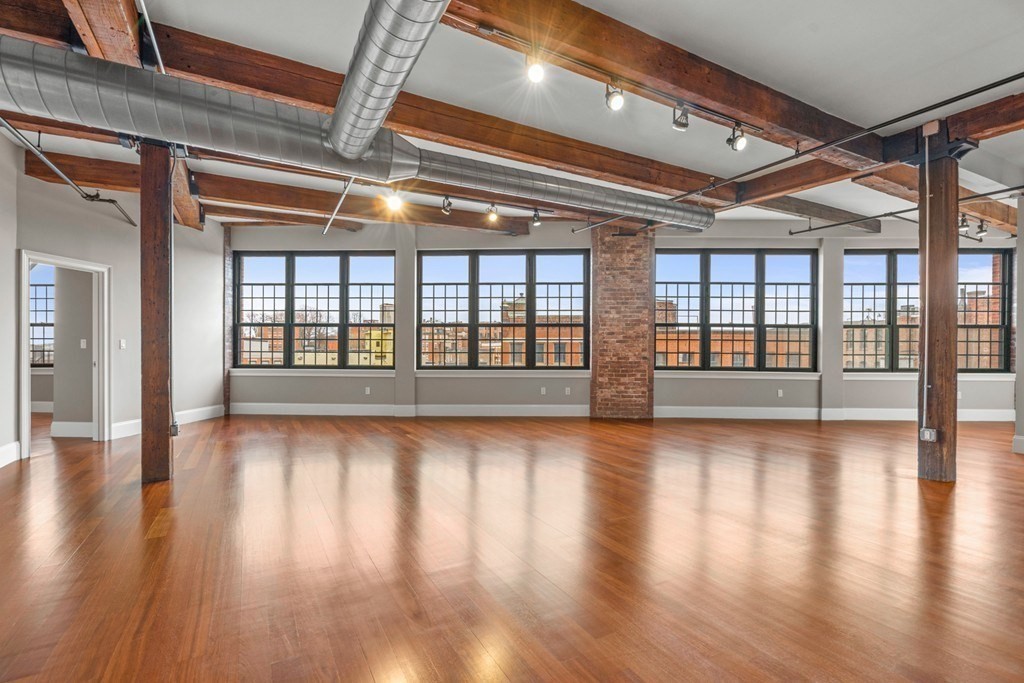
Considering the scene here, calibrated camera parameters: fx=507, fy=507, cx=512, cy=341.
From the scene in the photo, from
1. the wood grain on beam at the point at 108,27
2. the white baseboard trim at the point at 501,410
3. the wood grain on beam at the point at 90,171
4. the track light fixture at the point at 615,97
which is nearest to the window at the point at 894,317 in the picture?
the white baseboard trim at the point at 501,410

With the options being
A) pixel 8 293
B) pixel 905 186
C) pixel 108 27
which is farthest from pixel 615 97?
pixel 8 293

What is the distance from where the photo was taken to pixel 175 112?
10.3 ft

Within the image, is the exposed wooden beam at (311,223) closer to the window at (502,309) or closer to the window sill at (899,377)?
the window at (502,309)

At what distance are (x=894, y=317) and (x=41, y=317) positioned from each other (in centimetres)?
1502

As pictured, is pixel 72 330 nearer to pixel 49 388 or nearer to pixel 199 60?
pixel 49 388

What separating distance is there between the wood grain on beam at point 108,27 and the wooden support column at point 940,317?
20.3ft

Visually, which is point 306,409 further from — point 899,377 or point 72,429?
point 899,377

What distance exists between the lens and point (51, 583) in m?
2.53

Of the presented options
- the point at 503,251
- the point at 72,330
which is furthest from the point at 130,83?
the point at 503,251

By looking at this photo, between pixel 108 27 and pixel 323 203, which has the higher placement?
pixel 323 203

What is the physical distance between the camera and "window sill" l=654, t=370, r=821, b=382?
852 centimetres

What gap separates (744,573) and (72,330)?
7847 mm

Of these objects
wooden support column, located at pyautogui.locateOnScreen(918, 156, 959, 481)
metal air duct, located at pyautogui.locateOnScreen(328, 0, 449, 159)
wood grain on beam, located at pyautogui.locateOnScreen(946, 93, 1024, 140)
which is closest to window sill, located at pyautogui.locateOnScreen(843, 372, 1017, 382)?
wooden support column, located at pyautogui.locateOnScreen(918, 156, 959, 481)

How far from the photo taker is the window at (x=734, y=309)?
344 inches
